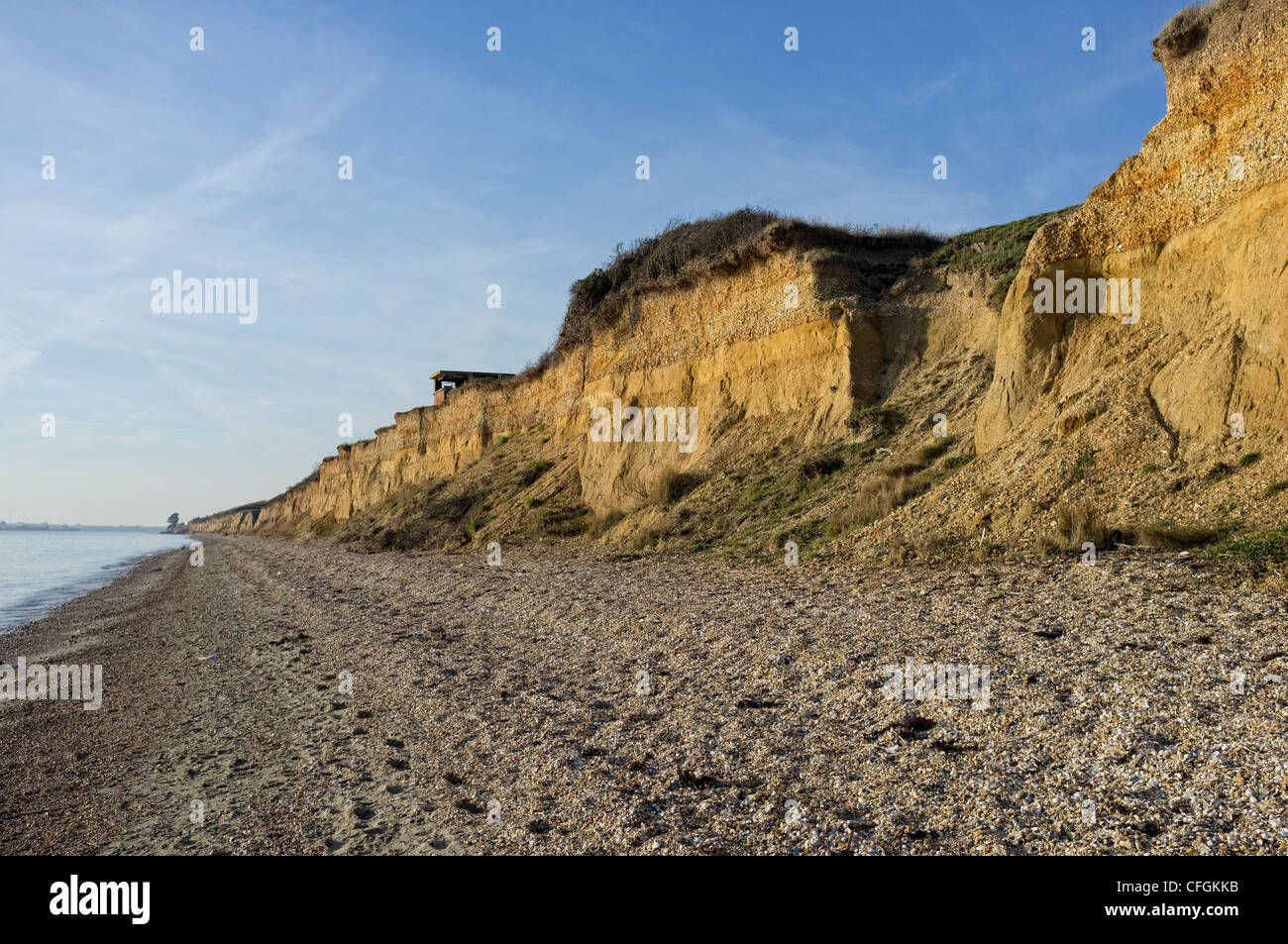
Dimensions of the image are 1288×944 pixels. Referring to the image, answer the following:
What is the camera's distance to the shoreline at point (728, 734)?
4.47 metres

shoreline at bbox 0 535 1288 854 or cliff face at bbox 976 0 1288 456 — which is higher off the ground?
cliff face at bbox 976 0 1288 456

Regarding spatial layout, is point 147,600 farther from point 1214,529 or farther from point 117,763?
point 1214,529

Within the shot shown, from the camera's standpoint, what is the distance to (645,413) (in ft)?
81.0

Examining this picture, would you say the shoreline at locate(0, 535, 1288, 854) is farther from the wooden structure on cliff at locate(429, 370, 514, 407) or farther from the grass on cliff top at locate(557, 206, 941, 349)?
the wooden structure on cliff at locate(429, 370, 514, 407)

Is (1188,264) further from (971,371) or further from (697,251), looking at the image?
(697,251)

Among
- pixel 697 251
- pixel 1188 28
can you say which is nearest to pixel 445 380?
pixel 697 251

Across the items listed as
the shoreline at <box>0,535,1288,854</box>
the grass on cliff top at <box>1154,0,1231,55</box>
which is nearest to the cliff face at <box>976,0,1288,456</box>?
the grass on cliff top at <box>1154,0,1231,55</box>

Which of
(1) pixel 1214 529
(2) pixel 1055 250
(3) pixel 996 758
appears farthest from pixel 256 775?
(2) pixel 1055 250

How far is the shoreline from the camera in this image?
14.7ft

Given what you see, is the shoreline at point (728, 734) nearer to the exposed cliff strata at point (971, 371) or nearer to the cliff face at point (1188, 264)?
the exposed cliff strata at point (971, 371)

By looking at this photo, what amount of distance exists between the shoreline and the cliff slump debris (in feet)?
30.3

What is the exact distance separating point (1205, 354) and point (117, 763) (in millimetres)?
13387

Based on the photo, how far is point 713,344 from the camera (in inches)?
901

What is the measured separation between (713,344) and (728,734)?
17827 millimetres
